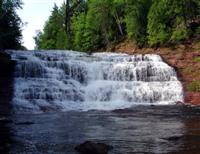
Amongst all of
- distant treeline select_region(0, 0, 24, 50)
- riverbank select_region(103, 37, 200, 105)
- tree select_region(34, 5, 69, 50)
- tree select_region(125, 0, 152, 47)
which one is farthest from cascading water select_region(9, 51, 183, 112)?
tree select_region(34, 5, 69, 50)

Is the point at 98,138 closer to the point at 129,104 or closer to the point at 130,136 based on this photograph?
the point at 130,136

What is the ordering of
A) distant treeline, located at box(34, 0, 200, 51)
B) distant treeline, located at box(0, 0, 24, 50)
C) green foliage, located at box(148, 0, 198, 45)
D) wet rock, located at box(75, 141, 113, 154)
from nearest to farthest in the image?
1. wet rock, located at box(75, 141, 113, 154)
2. distant treeline, located at box(0, 0, 24, 50)
3. green foliage, located at box(148, 0, 198, 45)
4. distant treeline, located at box(34, 0, 200, 51)

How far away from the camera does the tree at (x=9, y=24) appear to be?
182 feet

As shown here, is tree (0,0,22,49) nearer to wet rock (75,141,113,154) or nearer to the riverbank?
the riverbank

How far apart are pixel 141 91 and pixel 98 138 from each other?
854 inches

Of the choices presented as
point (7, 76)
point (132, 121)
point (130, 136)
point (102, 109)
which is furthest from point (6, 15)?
point (130, 136)

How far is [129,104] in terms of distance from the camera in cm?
3872

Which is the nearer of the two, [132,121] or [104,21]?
[132,121]

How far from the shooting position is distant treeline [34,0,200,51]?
59.2m

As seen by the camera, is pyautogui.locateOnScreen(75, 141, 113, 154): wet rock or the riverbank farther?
the riverbank

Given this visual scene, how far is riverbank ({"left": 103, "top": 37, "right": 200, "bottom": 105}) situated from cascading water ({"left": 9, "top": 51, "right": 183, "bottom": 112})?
97 centimetres

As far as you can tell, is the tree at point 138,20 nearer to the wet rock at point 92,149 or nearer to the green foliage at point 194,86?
the green foliage at point 194,86

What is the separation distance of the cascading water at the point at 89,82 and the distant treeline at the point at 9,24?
35.4 ft

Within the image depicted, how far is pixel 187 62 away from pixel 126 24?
22643 mm
